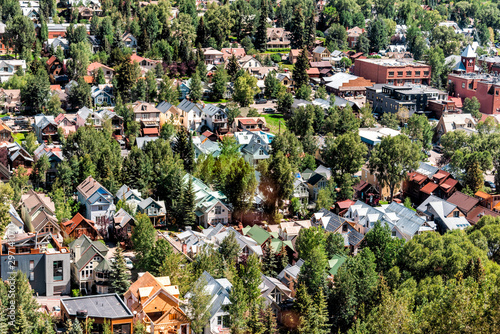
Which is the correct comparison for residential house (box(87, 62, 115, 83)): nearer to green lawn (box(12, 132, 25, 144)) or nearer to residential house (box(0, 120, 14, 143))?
green lawn (box(12, 132, 25, 144))

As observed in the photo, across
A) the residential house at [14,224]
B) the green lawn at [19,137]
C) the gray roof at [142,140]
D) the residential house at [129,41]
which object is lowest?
the green lawn at [19,137]

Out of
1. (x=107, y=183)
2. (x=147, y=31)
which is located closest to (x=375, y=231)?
(x=107, y=183)

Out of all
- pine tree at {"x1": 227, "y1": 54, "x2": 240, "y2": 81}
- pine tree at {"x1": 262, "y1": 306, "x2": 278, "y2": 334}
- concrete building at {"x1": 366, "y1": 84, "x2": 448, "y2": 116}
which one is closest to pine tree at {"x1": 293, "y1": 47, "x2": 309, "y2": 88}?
pine tree at {"x1": 227, "y1": 54, "x2": 240, "y2": 81}

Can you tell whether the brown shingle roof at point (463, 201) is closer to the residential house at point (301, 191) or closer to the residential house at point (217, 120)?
the residential house at point (301, 191)

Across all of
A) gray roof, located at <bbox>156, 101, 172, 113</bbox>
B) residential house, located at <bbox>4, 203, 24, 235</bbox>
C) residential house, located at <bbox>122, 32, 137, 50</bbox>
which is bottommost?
residential house, located at <bbox>4, 203, 24, 235</bbox>

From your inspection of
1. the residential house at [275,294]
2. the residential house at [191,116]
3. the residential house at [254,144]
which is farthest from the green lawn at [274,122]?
the residential house at [275,294]

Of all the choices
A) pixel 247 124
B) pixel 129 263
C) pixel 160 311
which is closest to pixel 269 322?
pixel 160 311
